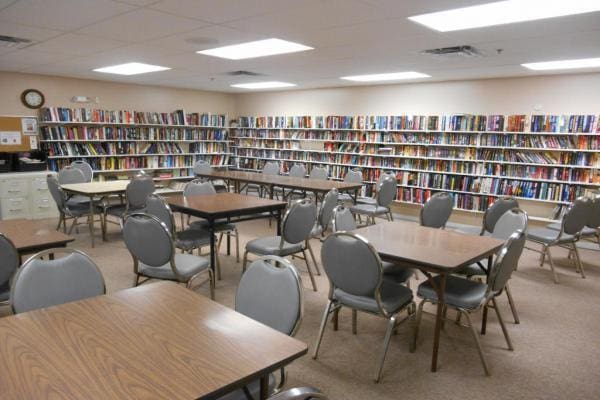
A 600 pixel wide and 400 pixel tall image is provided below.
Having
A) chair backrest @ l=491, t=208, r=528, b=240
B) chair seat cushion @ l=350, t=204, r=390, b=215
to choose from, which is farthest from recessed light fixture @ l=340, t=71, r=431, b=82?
chair backrest @ l=491, t=208, r=528, b=240

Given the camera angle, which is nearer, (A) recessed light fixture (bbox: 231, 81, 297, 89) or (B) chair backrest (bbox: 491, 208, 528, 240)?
(B) chair backrest (bbox: 491, 208, 528, 240)

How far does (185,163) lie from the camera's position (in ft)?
30.6

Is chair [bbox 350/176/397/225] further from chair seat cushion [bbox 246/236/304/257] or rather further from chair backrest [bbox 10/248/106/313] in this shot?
chair backrest [bbox 10/248/106/313]

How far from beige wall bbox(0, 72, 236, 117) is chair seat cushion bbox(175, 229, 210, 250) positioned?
506 centimetres

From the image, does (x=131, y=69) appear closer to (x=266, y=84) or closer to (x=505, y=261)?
(x=266, y=84)

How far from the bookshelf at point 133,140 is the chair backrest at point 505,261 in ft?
24.1

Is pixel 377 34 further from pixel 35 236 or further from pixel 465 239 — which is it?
pixel 35 236

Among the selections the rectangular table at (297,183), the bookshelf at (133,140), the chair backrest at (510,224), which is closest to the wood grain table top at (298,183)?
the rectangular table at (297,183)

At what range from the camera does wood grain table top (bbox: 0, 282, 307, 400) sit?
1.21 metres

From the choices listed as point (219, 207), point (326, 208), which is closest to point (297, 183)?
point (326, 208)

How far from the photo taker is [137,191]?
5285 mm

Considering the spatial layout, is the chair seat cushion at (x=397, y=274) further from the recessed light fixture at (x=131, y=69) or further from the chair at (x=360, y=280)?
the recessed light fixture at (x=131, y=69)

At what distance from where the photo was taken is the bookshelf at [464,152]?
234 inches

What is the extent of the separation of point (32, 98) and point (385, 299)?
7.27m
